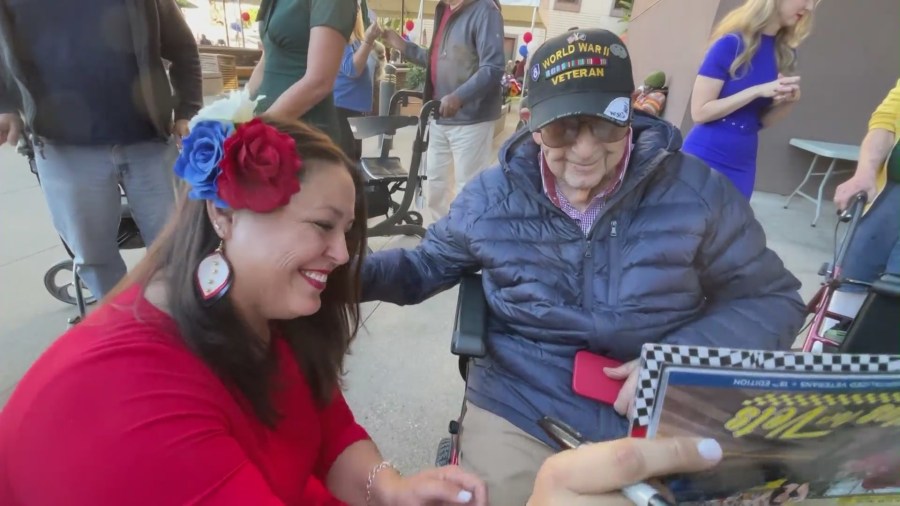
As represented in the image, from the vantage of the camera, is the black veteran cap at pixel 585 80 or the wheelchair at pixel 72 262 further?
the wheelchair at pixel 72 262

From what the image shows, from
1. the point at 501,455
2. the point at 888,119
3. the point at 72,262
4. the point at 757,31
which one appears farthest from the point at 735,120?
the point at 72,262

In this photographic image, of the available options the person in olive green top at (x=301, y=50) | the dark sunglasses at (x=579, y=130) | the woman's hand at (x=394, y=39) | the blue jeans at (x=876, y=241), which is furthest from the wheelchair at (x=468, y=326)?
the woman's hand at (x=394, y=39)

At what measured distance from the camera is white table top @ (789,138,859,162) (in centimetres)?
448

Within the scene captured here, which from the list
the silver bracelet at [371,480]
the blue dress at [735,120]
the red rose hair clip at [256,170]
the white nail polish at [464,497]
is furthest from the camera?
the blue dress at [735,120]

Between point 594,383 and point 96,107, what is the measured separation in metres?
1.68

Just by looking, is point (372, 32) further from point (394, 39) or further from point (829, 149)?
point (829, 149)

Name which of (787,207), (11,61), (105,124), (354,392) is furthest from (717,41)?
(787,207)

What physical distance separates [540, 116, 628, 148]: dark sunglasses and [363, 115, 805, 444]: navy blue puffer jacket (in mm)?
124

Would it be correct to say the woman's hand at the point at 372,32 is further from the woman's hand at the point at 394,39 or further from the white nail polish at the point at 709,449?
the white nail polish at the point at 709,449

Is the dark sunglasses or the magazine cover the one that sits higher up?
the dark sunglasses

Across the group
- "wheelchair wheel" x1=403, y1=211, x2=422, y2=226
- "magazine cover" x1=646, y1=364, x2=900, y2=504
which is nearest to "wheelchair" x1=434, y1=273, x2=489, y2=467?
"magazine cover" x1=646, y1=364, x2=900, y2=504

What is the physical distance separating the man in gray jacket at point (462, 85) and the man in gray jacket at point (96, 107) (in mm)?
1566

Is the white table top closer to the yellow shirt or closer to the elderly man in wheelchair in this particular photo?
the yellow shirt

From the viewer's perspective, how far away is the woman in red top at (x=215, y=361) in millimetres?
669
